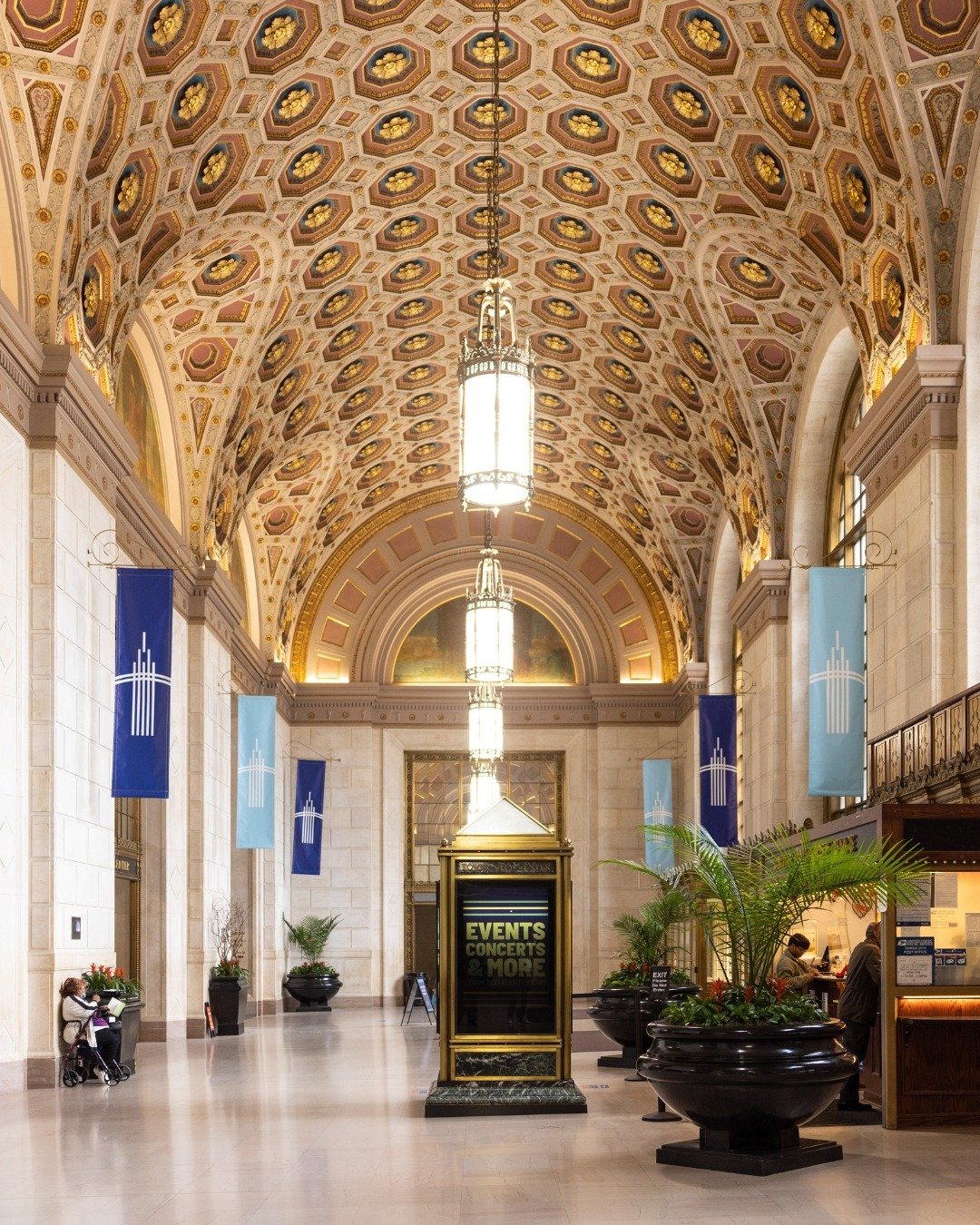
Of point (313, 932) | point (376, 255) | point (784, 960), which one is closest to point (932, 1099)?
point (784, 960)

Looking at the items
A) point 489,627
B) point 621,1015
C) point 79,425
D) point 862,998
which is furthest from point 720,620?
point 862,998

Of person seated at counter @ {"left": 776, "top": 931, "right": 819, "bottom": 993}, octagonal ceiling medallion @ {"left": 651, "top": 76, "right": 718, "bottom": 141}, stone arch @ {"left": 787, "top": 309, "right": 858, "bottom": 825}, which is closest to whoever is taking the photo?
person seated at counter @ {"left": 776, "top": 931, "right": 819, "bottom": 993}

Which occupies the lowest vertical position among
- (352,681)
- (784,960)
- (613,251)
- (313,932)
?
(313,932)

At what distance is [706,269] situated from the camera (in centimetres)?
2203

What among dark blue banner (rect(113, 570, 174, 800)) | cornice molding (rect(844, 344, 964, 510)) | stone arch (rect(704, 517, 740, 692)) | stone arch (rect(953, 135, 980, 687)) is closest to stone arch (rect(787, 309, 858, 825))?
cornice molding (rect(844, 344, 964, 510))

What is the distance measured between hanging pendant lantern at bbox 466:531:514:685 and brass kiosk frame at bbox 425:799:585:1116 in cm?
909

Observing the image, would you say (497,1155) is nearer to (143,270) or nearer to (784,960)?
(784,960)

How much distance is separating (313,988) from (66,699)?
57.4 ft

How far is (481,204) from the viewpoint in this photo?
23203 millimetres

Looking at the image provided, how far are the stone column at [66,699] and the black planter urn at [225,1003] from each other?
6.55 meters

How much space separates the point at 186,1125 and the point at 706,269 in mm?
14425

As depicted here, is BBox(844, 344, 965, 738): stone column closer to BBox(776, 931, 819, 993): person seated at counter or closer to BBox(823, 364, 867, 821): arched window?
BBox(823, 364, 867, 821): arched window

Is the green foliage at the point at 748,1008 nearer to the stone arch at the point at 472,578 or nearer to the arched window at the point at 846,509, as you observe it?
the arched window at the point at 846,509

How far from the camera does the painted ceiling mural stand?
15.5 meters
